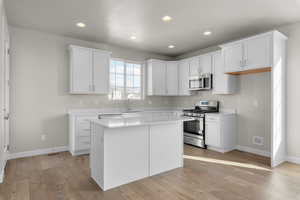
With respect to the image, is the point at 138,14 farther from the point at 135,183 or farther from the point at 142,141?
the point at 135,183

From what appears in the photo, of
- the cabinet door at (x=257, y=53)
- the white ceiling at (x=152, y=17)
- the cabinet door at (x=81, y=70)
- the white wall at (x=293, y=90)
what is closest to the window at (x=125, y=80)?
the cabinet door at (x=81, y=70)

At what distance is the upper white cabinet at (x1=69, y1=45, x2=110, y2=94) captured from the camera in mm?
4102

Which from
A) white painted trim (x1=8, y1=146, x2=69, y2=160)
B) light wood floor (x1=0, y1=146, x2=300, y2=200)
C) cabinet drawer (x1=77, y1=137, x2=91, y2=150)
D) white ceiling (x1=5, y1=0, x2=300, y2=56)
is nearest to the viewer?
light wood floor (x1=0, y1=146, x2=300, y2=200)

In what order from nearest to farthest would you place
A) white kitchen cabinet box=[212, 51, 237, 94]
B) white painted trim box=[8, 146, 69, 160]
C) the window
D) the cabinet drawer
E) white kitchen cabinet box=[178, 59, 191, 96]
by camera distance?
white painted trim box=[8, 146, 69, 160]
the cabinet drawer
white kitchen cabinet box=[212, 51, 237, 94]
the window
white kitchen cabinet box=[178, 59, 191, 96]

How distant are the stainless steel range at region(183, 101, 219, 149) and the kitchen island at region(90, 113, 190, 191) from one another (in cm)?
154

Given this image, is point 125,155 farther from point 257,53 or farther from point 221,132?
point 257,53

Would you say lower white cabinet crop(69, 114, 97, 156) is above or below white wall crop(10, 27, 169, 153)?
below

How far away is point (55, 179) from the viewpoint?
2.72 metres

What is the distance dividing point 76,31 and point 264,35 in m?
3.86

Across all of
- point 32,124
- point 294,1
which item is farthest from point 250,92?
point 32,124

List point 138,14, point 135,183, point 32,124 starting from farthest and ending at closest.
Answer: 1. point 32,124
2. point 138,14
3. point 135,183

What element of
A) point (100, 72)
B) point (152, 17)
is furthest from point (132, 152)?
point (100, 72)

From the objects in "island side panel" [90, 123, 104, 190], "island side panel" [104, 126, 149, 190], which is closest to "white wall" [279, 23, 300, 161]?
"island side panel" [104, 126, 149, 190]

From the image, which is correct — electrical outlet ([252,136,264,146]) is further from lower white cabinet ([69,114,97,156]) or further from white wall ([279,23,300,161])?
lower white cabinet ([69,114,97,156])
